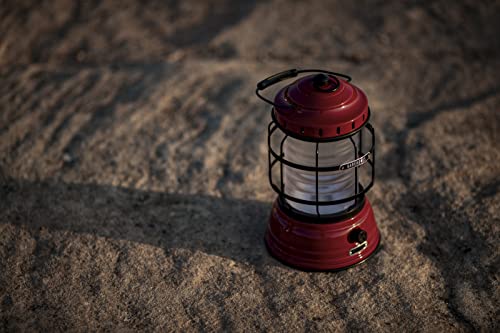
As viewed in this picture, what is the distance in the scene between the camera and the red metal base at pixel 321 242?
4148mm

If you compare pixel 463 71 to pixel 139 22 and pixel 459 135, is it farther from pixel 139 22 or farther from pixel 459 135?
pixel 139 22

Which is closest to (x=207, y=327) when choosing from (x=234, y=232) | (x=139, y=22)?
(x=234, y=232)

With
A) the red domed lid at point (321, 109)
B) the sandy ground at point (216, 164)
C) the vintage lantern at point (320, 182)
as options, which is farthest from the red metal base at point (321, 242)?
the red domed lid at point (321, 109)

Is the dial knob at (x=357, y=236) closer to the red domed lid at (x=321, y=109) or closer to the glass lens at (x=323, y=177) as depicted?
the glass lens at (x=323, y=177)

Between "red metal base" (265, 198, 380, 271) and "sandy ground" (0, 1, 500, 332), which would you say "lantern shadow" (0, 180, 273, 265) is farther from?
"red metal base" (265, 198, 380, 271)

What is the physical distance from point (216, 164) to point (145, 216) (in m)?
0.85

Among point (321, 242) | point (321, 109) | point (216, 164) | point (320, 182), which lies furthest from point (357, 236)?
point (216, 164)

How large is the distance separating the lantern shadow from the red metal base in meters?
0.19

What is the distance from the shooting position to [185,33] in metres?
7.23

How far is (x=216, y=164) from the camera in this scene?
5.29m

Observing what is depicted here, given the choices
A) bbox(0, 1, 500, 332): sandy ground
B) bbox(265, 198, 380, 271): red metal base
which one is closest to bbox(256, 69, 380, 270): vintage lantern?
bbox(265, 198, 380, 271): red metal base

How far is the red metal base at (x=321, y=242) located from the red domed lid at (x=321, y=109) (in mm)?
765

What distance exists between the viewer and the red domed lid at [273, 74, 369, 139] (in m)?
3.66

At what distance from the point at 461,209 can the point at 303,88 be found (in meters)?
1.78
